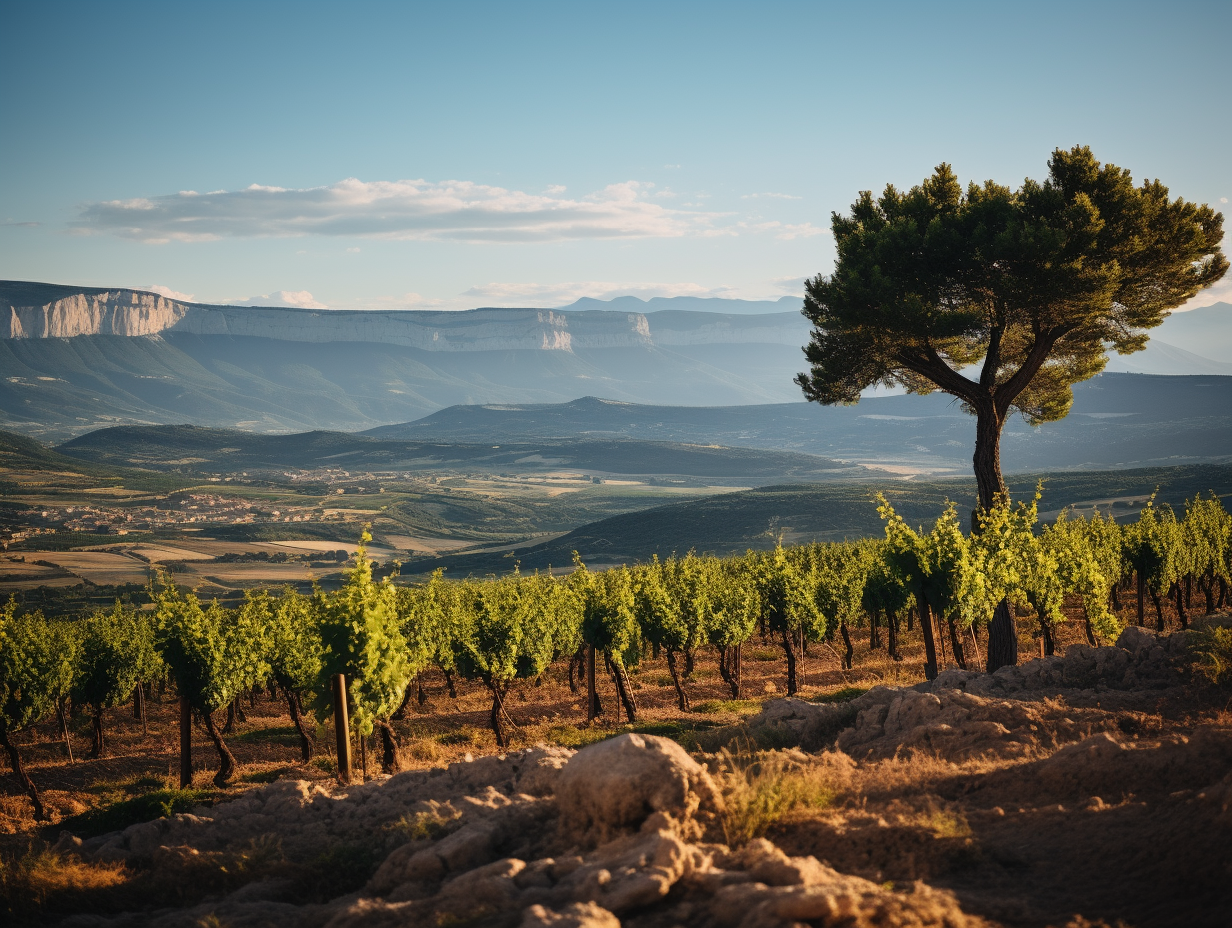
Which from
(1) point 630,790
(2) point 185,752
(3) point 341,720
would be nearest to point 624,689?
(3) point 341,720

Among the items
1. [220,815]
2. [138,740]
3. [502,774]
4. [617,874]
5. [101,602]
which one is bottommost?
[101,602]

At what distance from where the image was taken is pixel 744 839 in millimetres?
9000

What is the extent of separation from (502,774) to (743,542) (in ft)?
331

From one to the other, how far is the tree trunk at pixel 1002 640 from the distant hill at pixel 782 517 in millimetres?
84627

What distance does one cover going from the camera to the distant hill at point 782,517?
110 meters

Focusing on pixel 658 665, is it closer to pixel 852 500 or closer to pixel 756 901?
pixel 756 901

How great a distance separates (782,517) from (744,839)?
11190cm

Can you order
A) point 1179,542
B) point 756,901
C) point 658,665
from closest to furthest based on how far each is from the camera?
point 756,901 → point 1179,542 → point 658,665

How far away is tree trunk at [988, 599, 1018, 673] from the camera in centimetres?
2073

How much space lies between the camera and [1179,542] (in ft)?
107

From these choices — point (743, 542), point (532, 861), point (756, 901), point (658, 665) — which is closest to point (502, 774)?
point (532, 861)

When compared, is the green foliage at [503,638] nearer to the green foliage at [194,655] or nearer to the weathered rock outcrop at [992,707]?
the green foliage at [194,655]

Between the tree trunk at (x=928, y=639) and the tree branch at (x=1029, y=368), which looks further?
the tree branch at (x=1029, y=368)

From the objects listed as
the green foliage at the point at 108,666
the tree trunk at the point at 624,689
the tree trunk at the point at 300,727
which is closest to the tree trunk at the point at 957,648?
the tree trunk at the point at 624,689
